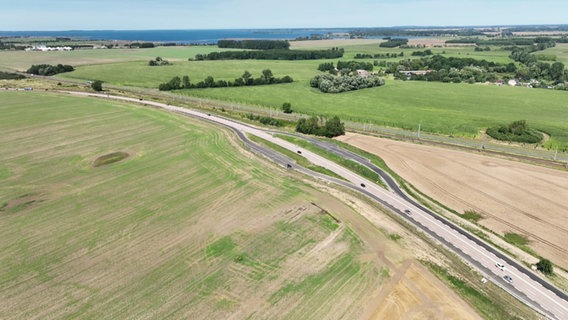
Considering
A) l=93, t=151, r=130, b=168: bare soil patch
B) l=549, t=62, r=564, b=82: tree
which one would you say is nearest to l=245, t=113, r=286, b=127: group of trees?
l=93, t=151, r=130, b=168: bare soil patch

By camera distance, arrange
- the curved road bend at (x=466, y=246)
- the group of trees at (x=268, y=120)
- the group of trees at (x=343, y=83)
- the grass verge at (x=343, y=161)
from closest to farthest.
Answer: the curved road bend at (x=466, y=246) < the grass verge at (x=343, y=161) < the group of trees at (x=268, y=120) < the group of trees at (x=343, y=83)

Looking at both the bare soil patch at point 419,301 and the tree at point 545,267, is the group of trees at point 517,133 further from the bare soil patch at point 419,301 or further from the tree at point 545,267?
the bare soil patch at point 419,301

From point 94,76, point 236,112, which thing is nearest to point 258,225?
point 236,112

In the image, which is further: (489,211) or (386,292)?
(489,211)

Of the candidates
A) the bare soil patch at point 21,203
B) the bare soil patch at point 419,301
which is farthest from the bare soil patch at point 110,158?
the bare soil patch at point 419,301

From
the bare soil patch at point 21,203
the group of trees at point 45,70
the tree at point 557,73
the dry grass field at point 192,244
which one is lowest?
the dry grass field at point 192,244

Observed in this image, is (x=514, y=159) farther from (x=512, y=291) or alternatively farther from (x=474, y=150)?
(x=512, y=291)

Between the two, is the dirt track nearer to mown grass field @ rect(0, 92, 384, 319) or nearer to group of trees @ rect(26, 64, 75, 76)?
mown grass field @ rect(0, 92, 384, 319)
